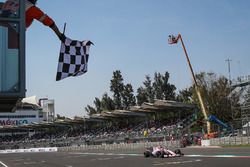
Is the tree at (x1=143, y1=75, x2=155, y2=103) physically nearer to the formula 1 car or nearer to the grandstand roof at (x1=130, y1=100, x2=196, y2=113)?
the grandstand roof at (x1=130, y1=100, x2=196, y2=113)

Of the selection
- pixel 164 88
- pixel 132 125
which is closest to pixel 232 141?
pixel 132 125

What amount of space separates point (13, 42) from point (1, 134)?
311 feet

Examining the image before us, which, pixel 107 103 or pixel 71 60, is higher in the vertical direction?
pixel 107 103

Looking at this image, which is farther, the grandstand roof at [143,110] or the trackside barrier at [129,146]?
the grandstand roof at [143,110]

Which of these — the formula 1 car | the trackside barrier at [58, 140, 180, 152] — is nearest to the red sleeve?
the formula 1 car

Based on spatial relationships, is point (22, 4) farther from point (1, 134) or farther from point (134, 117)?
point (1, 134)

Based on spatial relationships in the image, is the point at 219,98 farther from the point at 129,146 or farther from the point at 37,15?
the point at 37,15

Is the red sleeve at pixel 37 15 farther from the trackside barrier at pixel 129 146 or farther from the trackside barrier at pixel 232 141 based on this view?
the trackside barrier at pixel 129 146

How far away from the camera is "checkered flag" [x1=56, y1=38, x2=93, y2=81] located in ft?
9.73

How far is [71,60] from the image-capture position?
9.80ft

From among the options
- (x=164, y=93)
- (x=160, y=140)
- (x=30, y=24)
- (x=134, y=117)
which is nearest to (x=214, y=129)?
(x=160, y=140)

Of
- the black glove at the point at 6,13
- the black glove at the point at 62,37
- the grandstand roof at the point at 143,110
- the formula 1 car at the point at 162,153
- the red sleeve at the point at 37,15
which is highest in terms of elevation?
the grandstand roof at the point at 143,110

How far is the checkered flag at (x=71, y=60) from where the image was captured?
2.97m

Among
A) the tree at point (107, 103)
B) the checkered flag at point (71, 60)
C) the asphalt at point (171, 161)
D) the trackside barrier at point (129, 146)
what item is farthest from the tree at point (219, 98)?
the checkered flag at point (71, 60)
